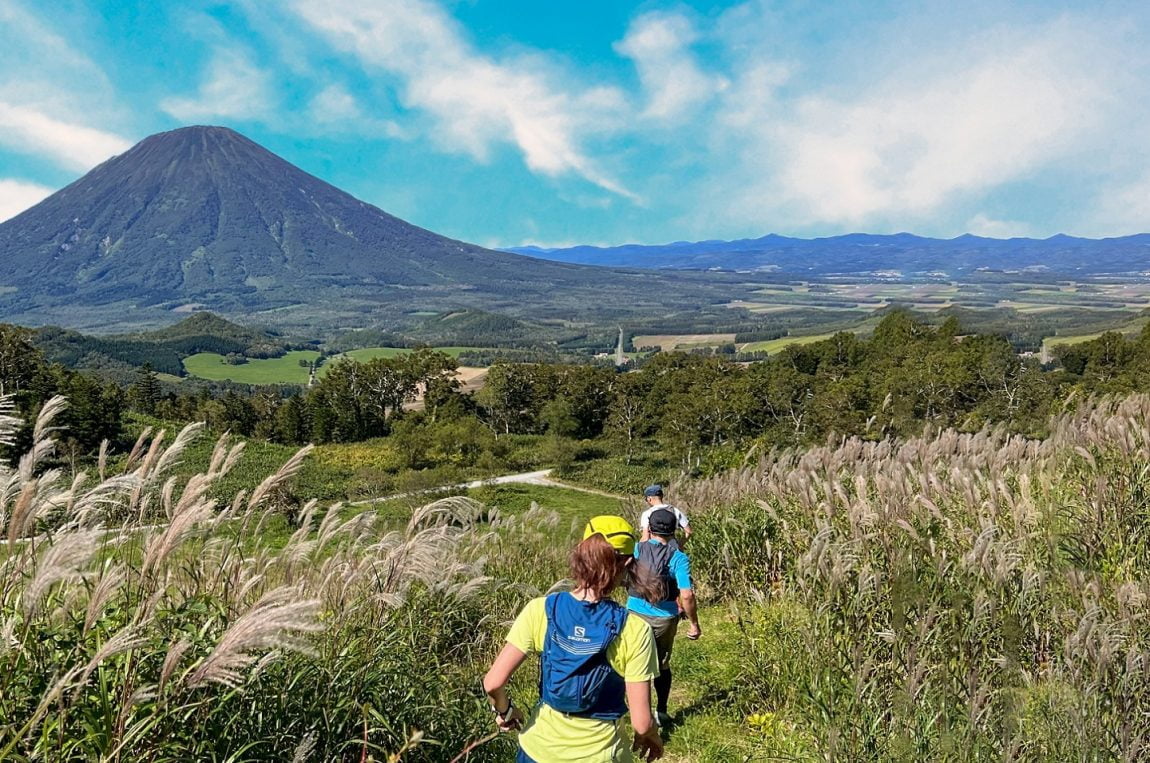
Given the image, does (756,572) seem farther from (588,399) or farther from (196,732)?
(588,399)

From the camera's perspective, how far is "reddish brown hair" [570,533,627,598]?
2646 mm

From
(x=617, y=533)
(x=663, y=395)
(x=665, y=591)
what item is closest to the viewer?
(x=617, y=533)

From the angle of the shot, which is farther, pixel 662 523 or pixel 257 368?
pixel 257 368

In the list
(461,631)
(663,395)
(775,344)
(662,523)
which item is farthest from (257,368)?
(662,523)

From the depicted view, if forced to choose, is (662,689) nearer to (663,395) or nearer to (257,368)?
(663,395)

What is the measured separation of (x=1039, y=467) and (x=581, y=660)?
5.64 m

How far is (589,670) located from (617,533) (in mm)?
568

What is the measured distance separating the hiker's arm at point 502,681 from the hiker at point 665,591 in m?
1.79

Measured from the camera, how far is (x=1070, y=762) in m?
2.56

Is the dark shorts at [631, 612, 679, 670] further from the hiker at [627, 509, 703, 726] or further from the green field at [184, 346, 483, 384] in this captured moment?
the green field at [184, 346, 483, 384]

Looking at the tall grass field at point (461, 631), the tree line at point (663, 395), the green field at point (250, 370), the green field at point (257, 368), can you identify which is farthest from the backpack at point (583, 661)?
the green field at point (250, 370)

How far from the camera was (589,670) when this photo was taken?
261 centimetres

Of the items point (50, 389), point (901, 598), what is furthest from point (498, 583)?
point (50, 389)

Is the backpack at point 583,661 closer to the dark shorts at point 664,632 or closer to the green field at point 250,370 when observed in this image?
the dark shorts at point 664,632
